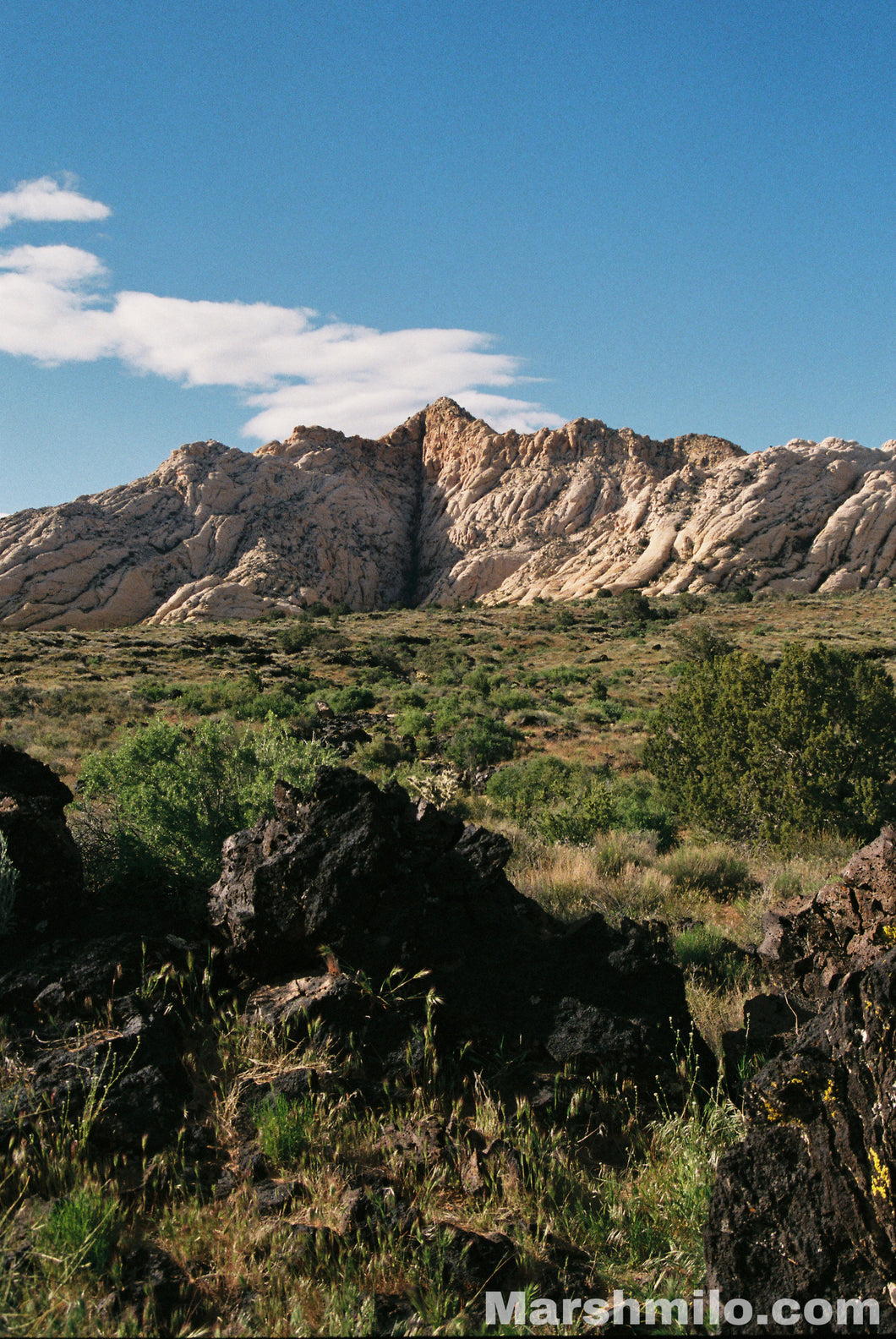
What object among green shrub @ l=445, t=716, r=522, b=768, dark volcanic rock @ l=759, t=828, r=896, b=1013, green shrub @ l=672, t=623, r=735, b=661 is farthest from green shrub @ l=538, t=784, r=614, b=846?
green shrub @ l=672, t=623, r=735, b=661

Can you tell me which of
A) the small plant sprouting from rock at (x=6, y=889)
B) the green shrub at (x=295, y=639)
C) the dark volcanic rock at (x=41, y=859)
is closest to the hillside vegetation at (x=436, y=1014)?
the dark volcanic rock at (x=41, y=859)

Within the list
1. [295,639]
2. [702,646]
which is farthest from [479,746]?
[295,639]

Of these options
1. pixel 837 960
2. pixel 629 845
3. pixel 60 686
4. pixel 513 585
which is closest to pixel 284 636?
pixel 60 686

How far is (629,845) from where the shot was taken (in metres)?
7.48

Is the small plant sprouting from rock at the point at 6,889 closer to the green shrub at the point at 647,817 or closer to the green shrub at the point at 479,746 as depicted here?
the green shrub at the point at 647,817

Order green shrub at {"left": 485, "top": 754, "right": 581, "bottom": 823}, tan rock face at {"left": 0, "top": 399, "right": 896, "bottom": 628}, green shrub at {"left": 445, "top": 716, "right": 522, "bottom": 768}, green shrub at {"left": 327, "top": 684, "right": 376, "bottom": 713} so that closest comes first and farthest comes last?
green shrub at {"left": 485, "top": 754, "right": 581, "bottom": 823} < green shrub at {"left": 445, "top": 716, "right": 522, "bottom": 768} < green shrub at {"left": 327, "top": 684, "right": 376, "bottom": 713} < tan rock face at {"left": 0, "top": 399, "right": 896, "bottom": 628}

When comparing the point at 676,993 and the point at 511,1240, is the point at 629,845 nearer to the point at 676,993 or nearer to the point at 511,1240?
the point at 676,993

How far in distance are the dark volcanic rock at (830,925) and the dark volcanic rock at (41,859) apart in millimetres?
3713

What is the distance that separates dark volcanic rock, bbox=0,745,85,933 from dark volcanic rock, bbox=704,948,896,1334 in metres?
3.20

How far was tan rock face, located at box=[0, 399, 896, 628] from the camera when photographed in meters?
64.1

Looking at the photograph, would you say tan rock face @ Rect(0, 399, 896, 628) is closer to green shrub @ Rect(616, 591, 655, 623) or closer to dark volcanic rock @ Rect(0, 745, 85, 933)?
green shrub @ Rect(616, 591, 655, 623)

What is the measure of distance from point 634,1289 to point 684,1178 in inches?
17.4

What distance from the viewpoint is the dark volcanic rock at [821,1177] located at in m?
1.97

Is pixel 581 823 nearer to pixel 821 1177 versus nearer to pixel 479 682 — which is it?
pixel 821 1177
